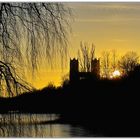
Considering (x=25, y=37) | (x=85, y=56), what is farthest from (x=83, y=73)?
(x=25, y=37)

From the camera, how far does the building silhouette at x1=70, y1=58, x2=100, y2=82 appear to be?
249cm

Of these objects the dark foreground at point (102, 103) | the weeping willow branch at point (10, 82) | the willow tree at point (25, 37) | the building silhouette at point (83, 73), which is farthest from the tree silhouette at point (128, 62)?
the weeping willow branch at point (10, 82)

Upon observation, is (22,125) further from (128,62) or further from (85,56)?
(128,62)

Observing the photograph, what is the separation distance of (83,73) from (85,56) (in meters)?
0.13

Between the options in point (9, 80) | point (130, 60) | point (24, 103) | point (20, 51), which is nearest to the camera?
point (9, 80)

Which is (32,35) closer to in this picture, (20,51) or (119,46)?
(20,51)

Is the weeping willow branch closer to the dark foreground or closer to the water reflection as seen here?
the water reflection

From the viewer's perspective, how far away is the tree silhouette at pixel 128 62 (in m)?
2.50

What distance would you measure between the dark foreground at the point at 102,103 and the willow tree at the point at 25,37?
597 millimetres

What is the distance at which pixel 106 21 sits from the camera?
2641 millimetres

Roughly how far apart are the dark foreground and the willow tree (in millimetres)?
597

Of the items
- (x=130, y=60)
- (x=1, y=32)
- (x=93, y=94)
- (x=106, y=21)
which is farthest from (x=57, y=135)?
(x=1, y=32)

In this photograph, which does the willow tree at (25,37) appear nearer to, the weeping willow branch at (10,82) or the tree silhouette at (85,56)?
the weeping willow branch at (10,82)

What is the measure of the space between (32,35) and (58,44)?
178mm
